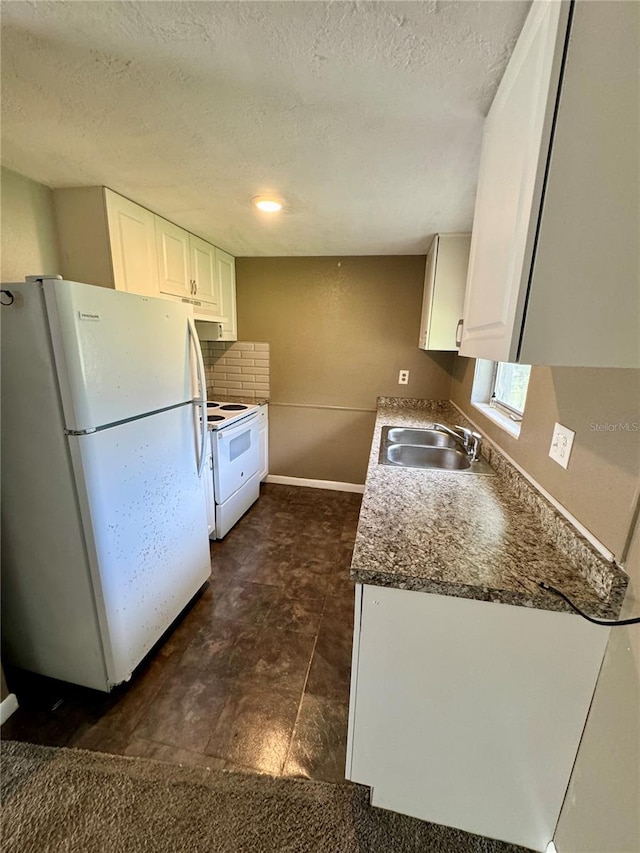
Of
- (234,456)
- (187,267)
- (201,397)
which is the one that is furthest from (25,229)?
(234,456)

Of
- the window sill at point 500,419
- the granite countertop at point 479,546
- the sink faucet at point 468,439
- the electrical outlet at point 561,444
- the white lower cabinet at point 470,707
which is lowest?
the white lower cabinet at point 470,707

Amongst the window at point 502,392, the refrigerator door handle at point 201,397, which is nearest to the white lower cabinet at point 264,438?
the refrigerator door handle at point 201,397

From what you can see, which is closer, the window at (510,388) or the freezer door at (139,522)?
the freezer door at (139,522)

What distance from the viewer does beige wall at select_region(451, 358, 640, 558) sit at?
79 cm

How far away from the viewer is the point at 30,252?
63.3 inches

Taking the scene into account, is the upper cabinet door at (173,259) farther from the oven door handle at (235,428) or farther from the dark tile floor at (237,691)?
the dark tile floor at (237,691)

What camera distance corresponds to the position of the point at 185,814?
3.53 feet

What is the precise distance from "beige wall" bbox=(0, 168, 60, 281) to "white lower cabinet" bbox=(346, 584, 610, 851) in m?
2.04

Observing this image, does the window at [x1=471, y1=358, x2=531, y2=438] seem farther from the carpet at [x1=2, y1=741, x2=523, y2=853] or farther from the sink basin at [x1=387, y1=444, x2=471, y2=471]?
the carpet at [x1=2, y1=741, x2=523, y2=853]

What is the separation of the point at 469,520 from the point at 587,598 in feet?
1.22

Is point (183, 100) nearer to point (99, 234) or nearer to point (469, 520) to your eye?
point (99, 234)

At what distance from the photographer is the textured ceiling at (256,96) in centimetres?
75

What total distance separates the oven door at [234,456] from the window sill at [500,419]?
175 cm

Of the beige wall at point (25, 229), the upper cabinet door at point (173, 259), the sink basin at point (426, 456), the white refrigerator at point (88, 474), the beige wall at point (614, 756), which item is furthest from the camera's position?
the upper cabinet door at point (173, 259)
